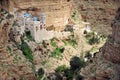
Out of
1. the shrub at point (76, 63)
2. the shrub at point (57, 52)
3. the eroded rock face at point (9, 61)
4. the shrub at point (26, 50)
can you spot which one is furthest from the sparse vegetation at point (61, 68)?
the eroded rock face at point (9, 61)

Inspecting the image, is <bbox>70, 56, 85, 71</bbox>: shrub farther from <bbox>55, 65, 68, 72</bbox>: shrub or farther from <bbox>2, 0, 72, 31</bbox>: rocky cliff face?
<bbox>2, 0, 72, 31</bbox>: rocky cliff face

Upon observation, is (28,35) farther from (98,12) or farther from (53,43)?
(98,12)

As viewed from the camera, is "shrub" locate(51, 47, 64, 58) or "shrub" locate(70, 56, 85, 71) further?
"shrub" locate(51, 47, 64, 58)

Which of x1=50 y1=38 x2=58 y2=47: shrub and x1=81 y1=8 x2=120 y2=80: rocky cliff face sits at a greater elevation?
x1=81 y1=8 x2=120 y2=80: rocky cliff face

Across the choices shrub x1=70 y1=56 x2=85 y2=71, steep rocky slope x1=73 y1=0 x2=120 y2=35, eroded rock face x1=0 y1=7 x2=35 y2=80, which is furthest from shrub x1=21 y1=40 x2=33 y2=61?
steep rocky slope x1=73 y1=0 x2=120 y2=35

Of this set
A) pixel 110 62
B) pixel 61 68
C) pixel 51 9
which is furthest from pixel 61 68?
pixel 110 62

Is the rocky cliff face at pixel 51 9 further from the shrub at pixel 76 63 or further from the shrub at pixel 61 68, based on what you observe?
the shrub at pixel 76 63
